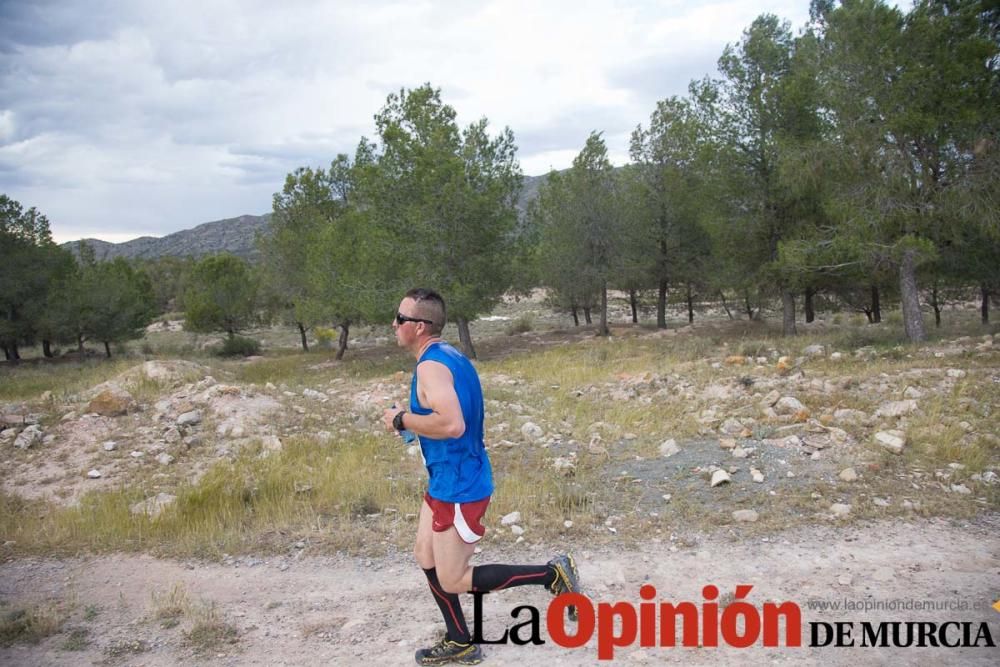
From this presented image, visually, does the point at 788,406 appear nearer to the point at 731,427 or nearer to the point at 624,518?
the point at 731,427

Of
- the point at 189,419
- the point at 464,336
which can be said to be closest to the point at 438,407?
the point at 189,419

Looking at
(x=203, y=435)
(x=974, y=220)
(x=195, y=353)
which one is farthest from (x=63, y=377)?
(x=974, y=220)

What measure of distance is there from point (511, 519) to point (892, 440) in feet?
14.1

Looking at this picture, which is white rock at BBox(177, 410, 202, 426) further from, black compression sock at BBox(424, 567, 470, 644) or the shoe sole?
the shoe sole

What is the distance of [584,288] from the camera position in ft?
75.7

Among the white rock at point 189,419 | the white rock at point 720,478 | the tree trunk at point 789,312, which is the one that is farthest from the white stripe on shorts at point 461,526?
the tree trunk at point 789,312

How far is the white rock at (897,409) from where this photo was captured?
736 cm

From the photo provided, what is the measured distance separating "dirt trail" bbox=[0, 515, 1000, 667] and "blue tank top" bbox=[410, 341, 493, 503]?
1111 mm

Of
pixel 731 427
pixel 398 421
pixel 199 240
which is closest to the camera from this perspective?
pixel 398 421

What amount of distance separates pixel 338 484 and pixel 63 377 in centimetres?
1877

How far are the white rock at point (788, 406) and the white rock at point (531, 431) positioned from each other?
3.26 m

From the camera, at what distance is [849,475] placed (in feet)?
19.0

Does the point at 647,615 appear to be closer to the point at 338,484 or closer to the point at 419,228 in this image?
the point at 338,484

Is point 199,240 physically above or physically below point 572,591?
above
